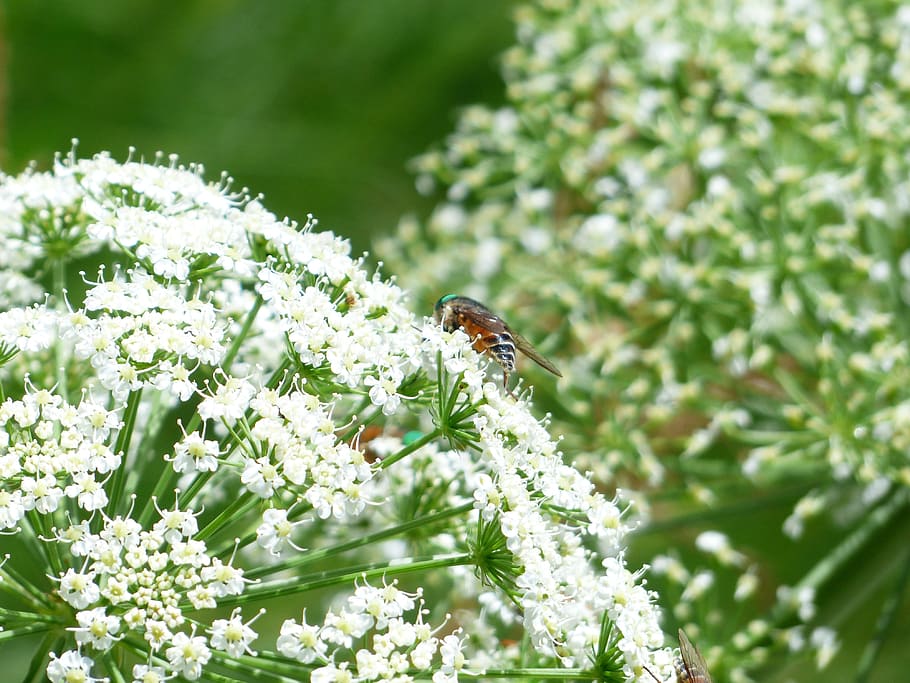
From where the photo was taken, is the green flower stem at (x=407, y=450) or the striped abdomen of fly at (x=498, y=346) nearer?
the green flower stem at (x=407, y=450)

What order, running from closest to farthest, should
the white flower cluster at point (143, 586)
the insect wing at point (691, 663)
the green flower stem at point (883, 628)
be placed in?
the white flower cluster at point (143, 586)
the insect wing at point (691, 663)
the green flower stem at point (883, 628)

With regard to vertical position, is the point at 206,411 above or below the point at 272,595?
above

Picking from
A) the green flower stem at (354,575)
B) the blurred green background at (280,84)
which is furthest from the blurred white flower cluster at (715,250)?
the green flower stem at (354,575)

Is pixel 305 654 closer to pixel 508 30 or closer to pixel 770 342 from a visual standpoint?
pixel 770 342

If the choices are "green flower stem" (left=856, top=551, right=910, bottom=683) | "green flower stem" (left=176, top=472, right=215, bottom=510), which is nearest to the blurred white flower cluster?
"green flower stem" (left=856, top=551, right=910, bottom=683)

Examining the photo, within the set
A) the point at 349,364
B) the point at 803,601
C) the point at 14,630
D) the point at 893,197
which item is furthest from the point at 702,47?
the point at 14,630

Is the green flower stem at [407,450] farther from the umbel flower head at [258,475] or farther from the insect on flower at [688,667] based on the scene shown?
the insect on flower at [688,667]

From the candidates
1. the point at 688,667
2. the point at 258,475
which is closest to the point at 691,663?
the point at 688,667
